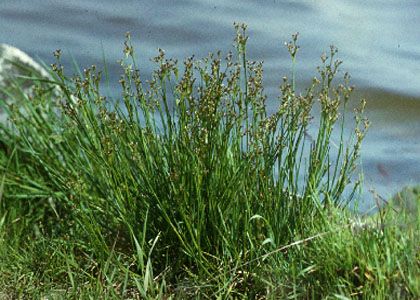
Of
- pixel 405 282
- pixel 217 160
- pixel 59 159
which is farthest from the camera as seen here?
pixel 59 159

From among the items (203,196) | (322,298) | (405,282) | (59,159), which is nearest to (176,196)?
(203,196)

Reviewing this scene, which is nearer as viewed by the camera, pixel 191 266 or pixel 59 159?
pixel 191 266

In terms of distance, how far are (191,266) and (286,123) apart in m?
0.66

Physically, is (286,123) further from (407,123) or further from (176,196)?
(407,123)

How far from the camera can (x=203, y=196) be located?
3.46 meters

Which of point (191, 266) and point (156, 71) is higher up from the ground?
point (156, 71)

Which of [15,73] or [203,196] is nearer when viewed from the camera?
[203,196]

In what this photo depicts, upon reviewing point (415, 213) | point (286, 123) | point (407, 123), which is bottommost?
point (407, 123)

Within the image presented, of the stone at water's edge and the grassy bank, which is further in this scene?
the stone at water's edge

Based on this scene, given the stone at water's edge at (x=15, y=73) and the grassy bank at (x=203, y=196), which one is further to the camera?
the stone at water's edge at (x=15, y=73)

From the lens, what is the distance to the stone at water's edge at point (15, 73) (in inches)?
214

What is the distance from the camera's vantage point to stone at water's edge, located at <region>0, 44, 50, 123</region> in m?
5.43

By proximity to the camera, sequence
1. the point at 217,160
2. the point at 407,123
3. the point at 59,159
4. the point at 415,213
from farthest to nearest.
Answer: the point at 407,123 < the point at 59,159 < the point at 217,160 < the point at 415,213

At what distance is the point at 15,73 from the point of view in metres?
5.62
